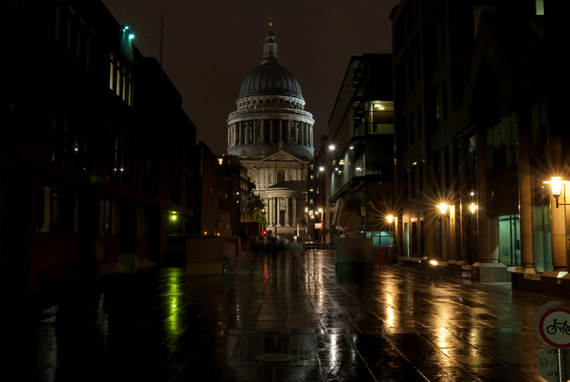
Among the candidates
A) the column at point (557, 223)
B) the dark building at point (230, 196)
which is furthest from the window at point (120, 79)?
the dark building at point (230, 196)

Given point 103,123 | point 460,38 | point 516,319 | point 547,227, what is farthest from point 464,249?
point 103,123

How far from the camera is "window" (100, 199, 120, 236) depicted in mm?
32125

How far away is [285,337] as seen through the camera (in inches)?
459

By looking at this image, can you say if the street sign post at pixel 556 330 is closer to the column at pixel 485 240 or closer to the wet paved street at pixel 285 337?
the wet paved street at pixel 285 337

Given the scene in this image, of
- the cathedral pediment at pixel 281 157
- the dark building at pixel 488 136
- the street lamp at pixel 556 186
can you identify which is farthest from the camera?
the cathedral pediment at pixel 281 157

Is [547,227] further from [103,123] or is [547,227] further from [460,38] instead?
[103,123]

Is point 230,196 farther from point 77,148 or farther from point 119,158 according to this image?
point 77,148

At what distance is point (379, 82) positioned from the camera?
193 ft

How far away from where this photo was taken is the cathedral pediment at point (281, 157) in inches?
7756

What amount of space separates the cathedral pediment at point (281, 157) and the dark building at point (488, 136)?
155 meters

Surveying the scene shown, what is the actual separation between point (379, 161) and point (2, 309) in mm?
46102

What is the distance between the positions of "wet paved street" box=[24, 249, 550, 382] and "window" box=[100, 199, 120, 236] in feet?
38.3

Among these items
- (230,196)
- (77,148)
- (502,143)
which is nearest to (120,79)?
(77,148)

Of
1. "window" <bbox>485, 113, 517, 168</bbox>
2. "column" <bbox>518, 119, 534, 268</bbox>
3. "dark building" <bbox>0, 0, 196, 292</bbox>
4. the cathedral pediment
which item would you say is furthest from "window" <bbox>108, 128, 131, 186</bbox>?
the cathedral pediment
